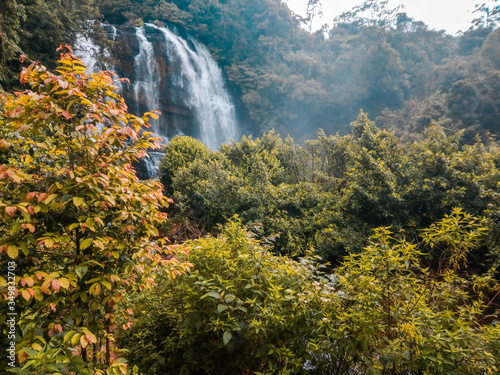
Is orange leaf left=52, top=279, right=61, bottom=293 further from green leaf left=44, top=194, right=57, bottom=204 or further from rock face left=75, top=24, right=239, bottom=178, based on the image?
rock face left=75, top=24, right=239, bottom=178

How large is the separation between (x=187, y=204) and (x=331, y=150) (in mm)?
6220

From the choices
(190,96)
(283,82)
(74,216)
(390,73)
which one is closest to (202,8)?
(283,82)

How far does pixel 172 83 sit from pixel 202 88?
2.99 meters

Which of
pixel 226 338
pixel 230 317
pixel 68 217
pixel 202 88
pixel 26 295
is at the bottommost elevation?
pixel 226 338

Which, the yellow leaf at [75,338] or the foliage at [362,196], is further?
the foliage at [362,196]

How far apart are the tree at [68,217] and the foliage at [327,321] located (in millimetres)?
644

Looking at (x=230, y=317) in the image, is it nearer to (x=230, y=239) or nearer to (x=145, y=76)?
(x=230, y=239)

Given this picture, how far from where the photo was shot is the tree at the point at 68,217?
1261 millimetres

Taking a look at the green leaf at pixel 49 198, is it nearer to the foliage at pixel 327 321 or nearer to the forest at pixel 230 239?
the forest at pixel 230 239

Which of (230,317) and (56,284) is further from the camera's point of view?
(230,317)

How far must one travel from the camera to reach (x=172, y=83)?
66.1 feet

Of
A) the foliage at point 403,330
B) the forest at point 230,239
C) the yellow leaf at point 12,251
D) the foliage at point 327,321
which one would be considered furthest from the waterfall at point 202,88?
the yellow leaf at point 12,251

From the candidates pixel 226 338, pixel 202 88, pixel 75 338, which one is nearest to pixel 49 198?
pixel 75 338

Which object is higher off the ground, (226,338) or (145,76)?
(145,76)
